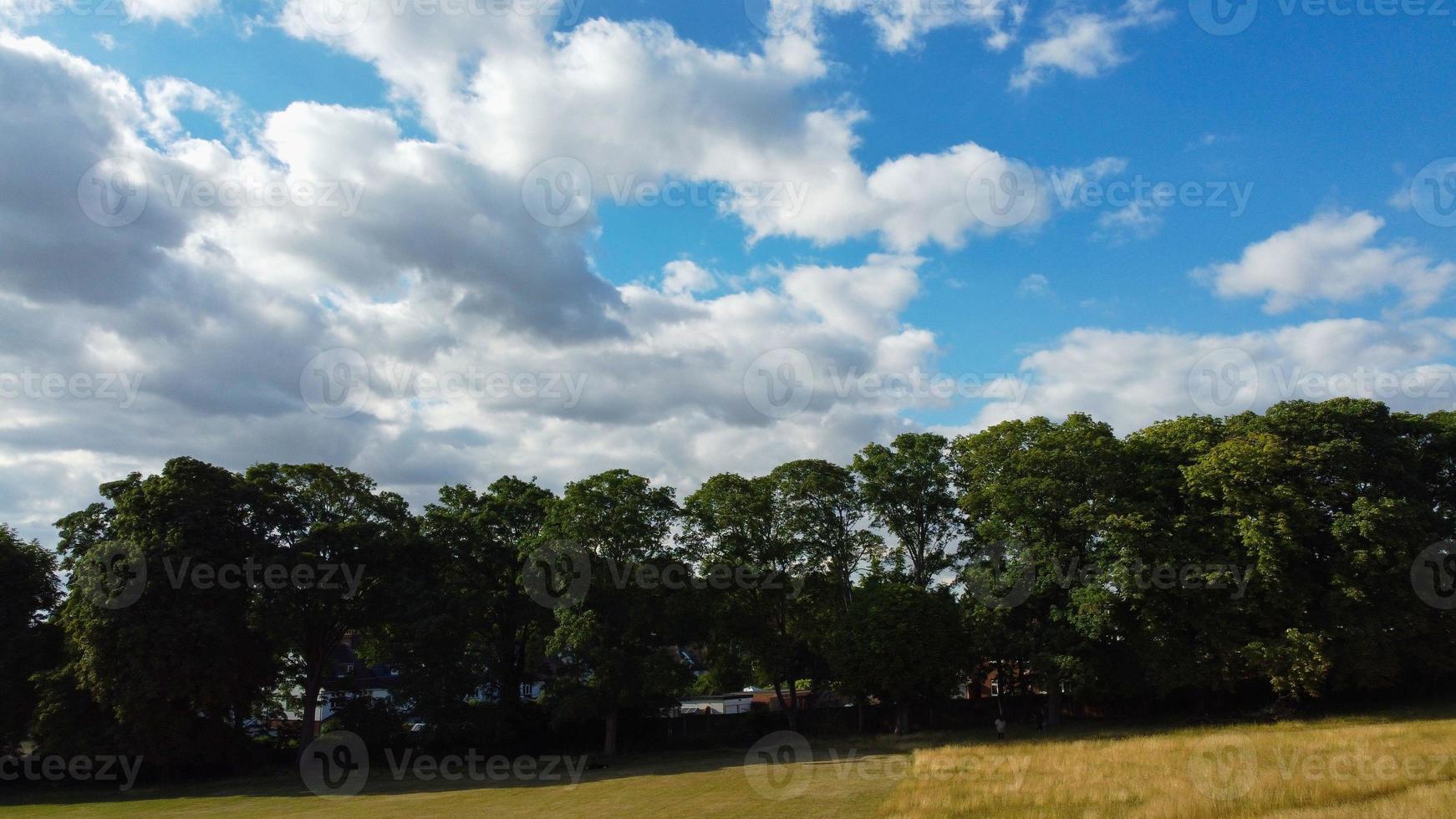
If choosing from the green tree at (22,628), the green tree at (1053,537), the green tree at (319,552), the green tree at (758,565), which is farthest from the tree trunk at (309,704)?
the green tree at (1053,537)

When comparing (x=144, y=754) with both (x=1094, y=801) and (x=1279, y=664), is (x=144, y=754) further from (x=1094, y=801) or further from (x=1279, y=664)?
(x=1279, y=664)

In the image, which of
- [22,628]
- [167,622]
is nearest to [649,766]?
[167,622]

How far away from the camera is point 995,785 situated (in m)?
25.8

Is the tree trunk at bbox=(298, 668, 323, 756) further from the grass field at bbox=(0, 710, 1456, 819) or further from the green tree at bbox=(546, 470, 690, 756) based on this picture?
the green tree at bbox=(546, 470, 690, 756)

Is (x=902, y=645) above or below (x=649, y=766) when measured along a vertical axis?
above

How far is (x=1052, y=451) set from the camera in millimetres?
47094

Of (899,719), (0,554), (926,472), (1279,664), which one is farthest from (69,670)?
(1279,664)

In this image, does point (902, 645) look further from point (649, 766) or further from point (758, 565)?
point (649, 766)

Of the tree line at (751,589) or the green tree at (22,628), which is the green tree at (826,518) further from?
the green tree at (22,628)

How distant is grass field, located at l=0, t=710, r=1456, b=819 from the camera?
2100 centimetres

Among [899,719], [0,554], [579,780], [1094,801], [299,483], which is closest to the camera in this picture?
[1094,801]

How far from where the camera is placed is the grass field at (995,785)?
21000mm

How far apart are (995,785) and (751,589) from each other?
26.9m

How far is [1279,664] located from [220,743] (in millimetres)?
47166
